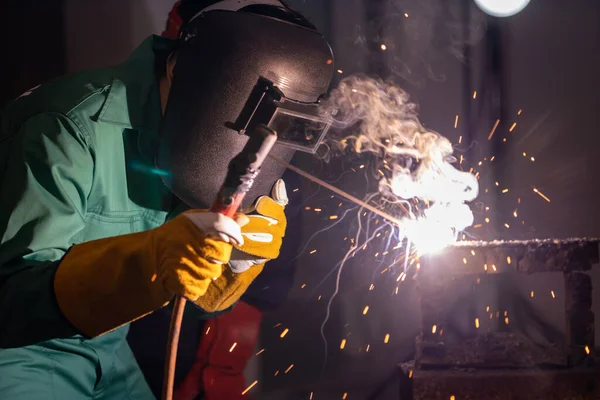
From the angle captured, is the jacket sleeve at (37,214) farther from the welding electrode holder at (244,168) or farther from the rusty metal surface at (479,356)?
the rusty metal surface at (479,356)

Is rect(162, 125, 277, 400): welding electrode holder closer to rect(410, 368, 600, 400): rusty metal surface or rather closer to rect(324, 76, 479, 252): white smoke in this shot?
rect(410, 368, 600, 400): rusty metal surface

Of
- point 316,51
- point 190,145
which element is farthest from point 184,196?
point 316,51

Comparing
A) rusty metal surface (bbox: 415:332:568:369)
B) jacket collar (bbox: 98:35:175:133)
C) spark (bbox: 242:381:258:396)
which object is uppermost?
jacket collar (bbox: 98:35:175:133)

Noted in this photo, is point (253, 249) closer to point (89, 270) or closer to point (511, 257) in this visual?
point (89, 270)

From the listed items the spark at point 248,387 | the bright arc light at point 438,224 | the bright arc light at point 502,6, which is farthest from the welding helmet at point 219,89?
the bright arc light at point 502,6

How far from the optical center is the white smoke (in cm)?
279

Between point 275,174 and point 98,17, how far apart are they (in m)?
1.52

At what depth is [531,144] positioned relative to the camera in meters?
2.99

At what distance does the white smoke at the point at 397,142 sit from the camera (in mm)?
2787

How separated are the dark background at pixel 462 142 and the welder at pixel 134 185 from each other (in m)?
1.10

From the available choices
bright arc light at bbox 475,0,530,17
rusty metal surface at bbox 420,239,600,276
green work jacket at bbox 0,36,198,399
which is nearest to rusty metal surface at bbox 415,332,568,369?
rusty metal surface at bbox 420,239,600,276

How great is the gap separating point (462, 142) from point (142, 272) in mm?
2286

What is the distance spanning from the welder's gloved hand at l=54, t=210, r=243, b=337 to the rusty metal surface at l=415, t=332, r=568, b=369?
1467 millimetres

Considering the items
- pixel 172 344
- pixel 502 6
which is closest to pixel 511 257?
pixel 502 6
